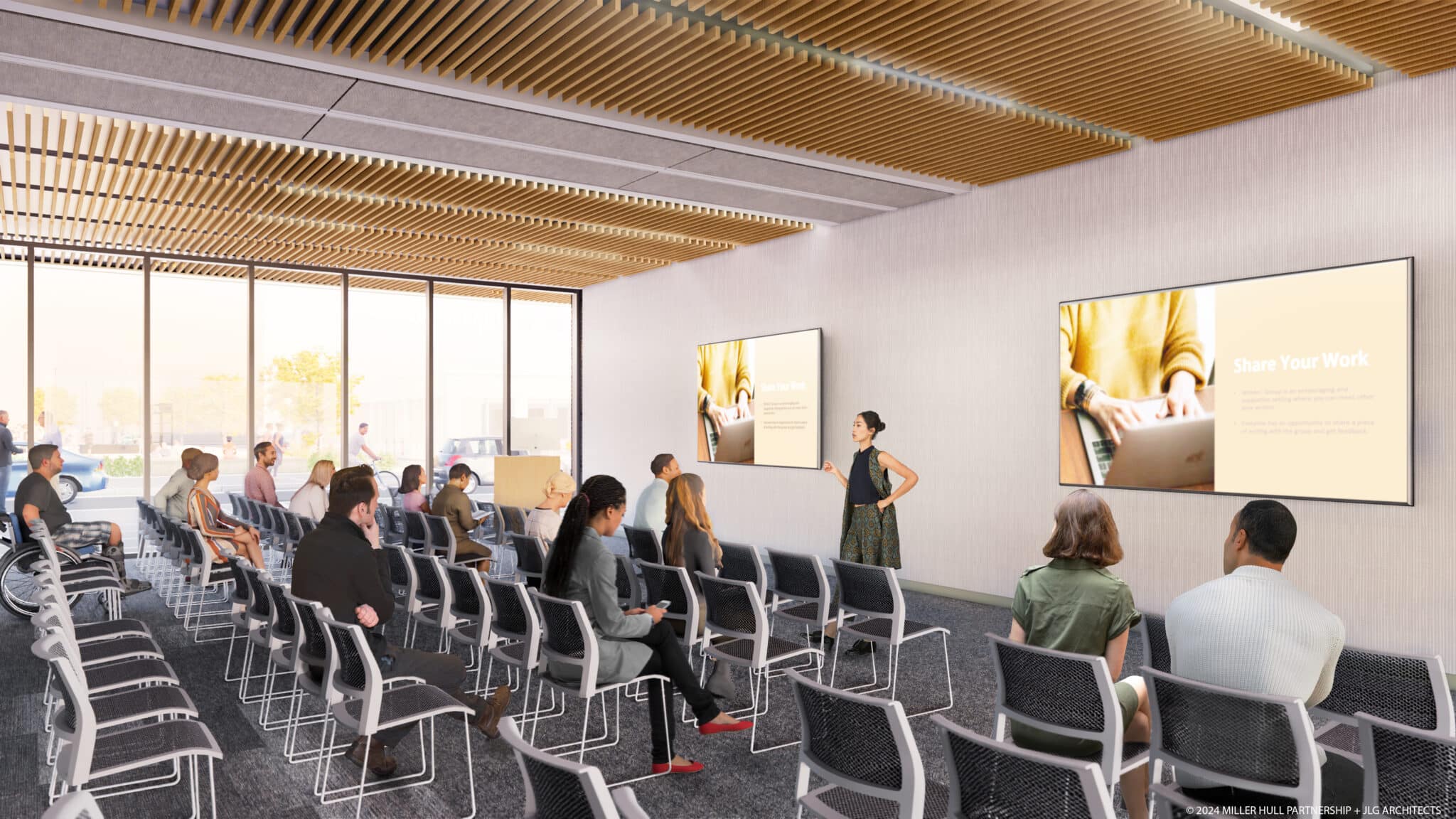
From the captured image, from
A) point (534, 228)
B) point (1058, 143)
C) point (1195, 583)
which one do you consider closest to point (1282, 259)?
point (1058, 143)

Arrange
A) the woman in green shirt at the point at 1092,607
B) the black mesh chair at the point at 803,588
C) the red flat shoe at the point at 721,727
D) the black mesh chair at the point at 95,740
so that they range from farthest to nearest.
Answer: the black mesh chair at the point at 803,588 → the red flat shoe at the point at 721,727 → the woman in green shirt at the point at 1092,607 → the black mesh chair at the point at 95,740

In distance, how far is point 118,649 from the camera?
4387 millimetres

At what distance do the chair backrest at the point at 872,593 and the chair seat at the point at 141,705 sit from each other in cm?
313

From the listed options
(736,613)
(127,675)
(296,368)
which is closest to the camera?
(127,675)

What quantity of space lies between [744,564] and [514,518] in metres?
3.57

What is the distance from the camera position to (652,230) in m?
10.5

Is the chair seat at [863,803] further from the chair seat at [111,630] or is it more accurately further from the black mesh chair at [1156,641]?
the chair seat at [111,630]

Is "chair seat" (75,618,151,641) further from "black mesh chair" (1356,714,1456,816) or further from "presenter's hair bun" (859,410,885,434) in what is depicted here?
"black mesh chair" (1356,714,1456,816)

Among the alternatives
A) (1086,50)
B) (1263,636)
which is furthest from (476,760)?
(1086,50)

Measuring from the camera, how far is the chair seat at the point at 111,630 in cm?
465

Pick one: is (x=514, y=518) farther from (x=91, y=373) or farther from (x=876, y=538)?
(x=91, y=373)

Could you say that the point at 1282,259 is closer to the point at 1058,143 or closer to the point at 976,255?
the point at 1058,143

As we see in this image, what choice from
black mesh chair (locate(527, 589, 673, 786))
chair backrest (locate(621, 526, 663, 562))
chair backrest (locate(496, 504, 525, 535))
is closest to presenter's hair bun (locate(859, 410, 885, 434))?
chair backrest (locate(621, 526, 663, 562))

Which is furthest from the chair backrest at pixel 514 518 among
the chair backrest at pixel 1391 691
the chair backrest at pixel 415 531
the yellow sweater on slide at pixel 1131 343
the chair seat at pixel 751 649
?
the chair backrest at pixel 1391 691
